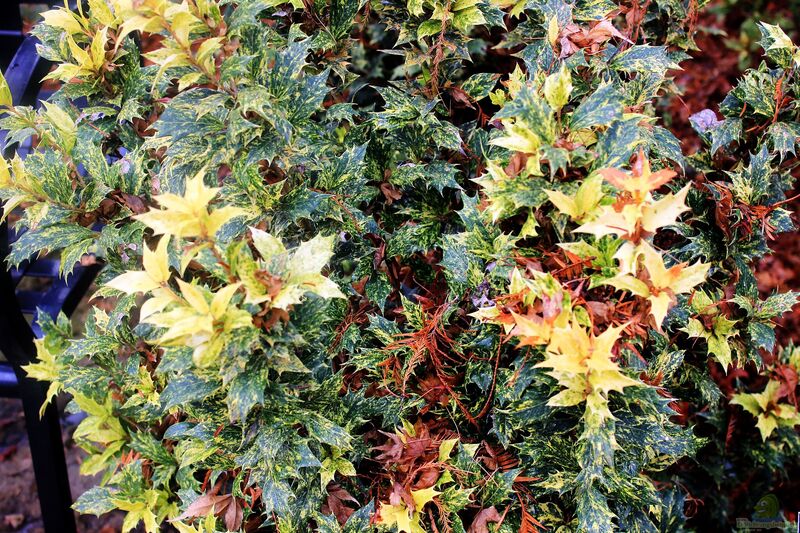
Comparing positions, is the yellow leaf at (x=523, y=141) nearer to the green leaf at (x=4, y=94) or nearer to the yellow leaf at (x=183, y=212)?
the yellow leaf at (x=183, y=212)

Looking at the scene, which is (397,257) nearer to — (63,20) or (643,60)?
(643,60)

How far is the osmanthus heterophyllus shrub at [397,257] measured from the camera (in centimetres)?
111

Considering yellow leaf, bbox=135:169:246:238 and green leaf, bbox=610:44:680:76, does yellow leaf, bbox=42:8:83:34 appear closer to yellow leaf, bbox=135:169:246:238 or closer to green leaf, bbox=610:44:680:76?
yellow leaf, bbox=135:169:246:238

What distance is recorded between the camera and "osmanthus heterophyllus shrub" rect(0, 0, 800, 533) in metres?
A: 1.11

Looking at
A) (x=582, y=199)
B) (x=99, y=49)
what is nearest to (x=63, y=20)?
(x=99, y=49)

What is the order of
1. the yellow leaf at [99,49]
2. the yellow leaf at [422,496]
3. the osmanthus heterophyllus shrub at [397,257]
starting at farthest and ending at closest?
1. the yellow leaf at [99,49]
2. the yellow leaf at [422,496]
3. the osmanthus heterophyllus shrub at [397,257]

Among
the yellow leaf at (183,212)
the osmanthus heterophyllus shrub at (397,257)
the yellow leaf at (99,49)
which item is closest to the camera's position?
the yellow leaf at (183,212)

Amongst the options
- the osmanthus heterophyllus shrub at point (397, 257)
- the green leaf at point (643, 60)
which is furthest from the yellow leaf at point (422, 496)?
the green leaf at point (643, 60)

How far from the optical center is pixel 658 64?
1.41m

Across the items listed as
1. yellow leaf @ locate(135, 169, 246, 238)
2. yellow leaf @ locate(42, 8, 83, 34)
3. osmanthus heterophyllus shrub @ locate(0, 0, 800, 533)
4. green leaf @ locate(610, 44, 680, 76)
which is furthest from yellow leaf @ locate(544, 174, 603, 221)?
yellow leaf @ locate(42, 8, 83, 34)

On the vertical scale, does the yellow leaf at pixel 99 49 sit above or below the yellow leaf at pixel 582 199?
above

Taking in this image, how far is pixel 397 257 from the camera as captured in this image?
5.51ft

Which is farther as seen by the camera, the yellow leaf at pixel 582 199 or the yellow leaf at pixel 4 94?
the yellow leaf at pixel 4 94

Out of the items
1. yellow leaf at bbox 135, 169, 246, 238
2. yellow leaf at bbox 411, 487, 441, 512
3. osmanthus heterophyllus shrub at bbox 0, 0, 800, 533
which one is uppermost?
yellow leaf at bbox 135, 169, 246, 238
